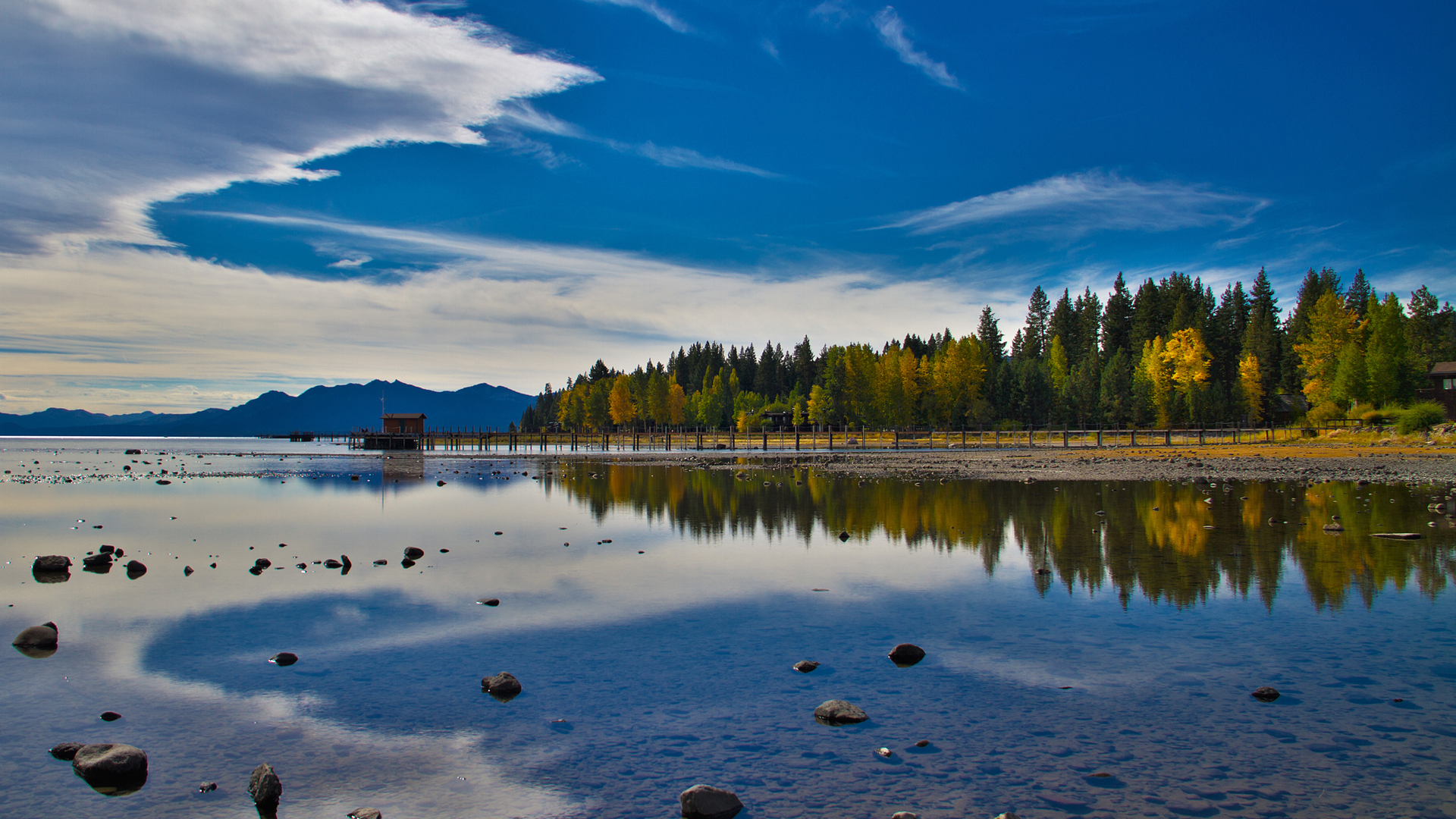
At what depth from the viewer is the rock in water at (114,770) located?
6.16m

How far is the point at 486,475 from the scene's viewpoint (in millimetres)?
48562

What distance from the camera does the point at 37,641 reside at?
1023cm

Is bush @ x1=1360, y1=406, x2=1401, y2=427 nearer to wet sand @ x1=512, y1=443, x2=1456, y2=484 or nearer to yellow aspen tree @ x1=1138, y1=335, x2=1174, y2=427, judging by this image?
wet sand @ x1=512, y1=443, x2=1456, y2=484

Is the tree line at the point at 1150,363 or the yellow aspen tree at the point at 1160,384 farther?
the yellow aspen tree at the point at 1160,384

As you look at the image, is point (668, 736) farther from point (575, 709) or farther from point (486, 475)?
point (486, 475)

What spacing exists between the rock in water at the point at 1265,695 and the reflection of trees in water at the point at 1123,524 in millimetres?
4064

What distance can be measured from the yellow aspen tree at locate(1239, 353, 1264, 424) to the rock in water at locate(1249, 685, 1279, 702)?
11591 centimetres

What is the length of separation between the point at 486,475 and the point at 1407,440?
61.8m

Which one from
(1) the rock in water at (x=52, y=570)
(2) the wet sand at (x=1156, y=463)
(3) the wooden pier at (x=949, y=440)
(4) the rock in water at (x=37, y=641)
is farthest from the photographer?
(3) the wooden pier at (x=949, y=440)

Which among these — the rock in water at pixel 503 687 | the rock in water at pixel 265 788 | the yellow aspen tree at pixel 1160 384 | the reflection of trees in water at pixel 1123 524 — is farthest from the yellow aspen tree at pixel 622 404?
the rock in water at pixel 265 788

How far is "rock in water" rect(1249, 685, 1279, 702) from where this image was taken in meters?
7.63

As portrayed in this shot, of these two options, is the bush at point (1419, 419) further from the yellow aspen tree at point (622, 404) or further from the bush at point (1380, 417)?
the yellow aspen tree at point (622, 404)

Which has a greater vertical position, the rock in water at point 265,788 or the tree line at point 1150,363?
the tree line at point 1150,363

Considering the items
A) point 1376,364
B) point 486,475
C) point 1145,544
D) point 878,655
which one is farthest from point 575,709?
point 1376,364
